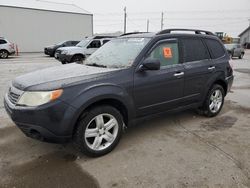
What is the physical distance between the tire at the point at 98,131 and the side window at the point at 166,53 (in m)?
1.18

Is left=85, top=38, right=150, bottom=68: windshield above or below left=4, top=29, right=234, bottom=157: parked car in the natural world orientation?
above

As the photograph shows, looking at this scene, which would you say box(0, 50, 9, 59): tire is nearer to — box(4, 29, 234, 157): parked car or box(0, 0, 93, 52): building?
box(0, 0, 93, 52): building

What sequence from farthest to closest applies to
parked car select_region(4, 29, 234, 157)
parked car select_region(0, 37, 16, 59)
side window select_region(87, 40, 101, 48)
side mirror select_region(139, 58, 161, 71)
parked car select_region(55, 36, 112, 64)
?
parked car select_region(0, 37, 16, 59) < side window select_region(87, 40, 101, 48) < parked car select_region(55, 36, 112, 64) < side mirror select_region(139, 58, 161, 71) < parked car select_region(4, 29, 234, 157)

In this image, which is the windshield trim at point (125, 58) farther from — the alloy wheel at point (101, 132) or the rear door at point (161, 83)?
the alloy wheel at point (101, 132)

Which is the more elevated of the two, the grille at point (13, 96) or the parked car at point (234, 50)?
the grille at point (13, 96)

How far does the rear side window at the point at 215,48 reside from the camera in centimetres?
468

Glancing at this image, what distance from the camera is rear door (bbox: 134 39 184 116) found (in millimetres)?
3514

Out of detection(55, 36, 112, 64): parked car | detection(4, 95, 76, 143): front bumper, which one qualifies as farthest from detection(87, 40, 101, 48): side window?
detection(4, 95, 76, 143): front bumper

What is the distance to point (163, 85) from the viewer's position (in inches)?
148

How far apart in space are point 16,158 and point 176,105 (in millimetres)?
2685

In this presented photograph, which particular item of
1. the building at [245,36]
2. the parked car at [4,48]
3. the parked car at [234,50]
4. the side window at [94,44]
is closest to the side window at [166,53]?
the side window at [94,44]

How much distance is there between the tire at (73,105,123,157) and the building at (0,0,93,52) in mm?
29787

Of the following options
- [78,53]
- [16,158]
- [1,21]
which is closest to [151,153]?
[16,158]

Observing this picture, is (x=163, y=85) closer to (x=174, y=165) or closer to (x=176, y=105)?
(x=176, y=105)
